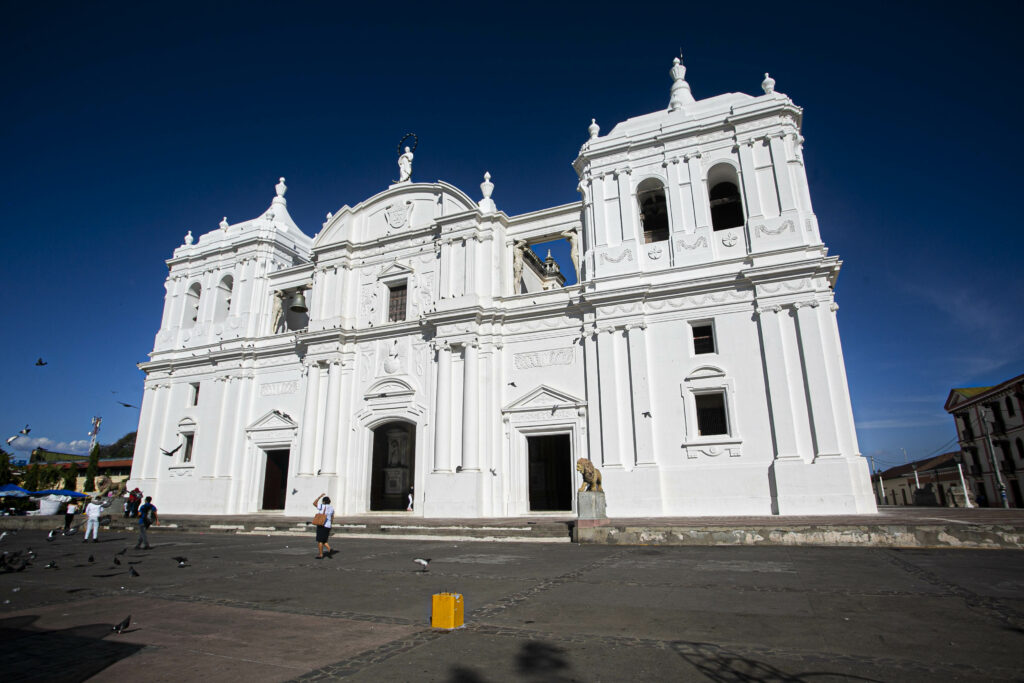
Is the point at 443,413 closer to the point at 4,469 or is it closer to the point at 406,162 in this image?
the point at 406,162

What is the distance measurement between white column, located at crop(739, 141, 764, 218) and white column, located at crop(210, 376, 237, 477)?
23.2 meters

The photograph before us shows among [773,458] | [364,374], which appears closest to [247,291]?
[364,374]

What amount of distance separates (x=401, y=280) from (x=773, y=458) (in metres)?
16.0

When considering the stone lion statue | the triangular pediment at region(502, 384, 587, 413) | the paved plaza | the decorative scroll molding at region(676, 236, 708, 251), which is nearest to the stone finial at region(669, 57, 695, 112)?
the decorative scroll molding at region(676, 236, 708, 251)

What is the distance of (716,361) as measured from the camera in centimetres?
1817

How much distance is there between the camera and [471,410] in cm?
2041

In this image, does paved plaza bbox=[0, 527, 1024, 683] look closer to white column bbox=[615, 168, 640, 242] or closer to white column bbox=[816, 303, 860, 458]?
white column bbox=[816, 303, 860, 458]

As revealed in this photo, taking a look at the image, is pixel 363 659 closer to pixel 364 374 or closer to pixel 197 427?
pixel 364 374

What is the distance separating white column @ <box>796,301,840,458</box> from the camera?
1612 centimetres

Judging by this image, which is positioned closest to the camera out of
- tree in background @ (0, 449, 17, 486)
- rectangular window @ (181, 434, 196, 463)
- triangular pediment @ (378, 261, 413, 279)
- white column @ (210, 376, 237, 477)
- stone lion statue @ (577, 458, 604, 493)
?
stone lion statue @ (577, 458, 604, 493)

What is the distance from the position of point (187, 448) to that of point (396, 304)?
500 inches

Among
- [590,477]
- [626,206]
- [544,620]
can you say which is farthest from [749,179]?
[544,620]

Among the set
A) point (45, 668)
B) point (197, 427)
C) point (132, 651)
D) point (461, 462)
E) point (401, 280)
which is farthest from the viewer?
point (197, 427)

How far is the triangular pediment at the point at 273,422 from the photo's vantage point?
2416 centimetres
